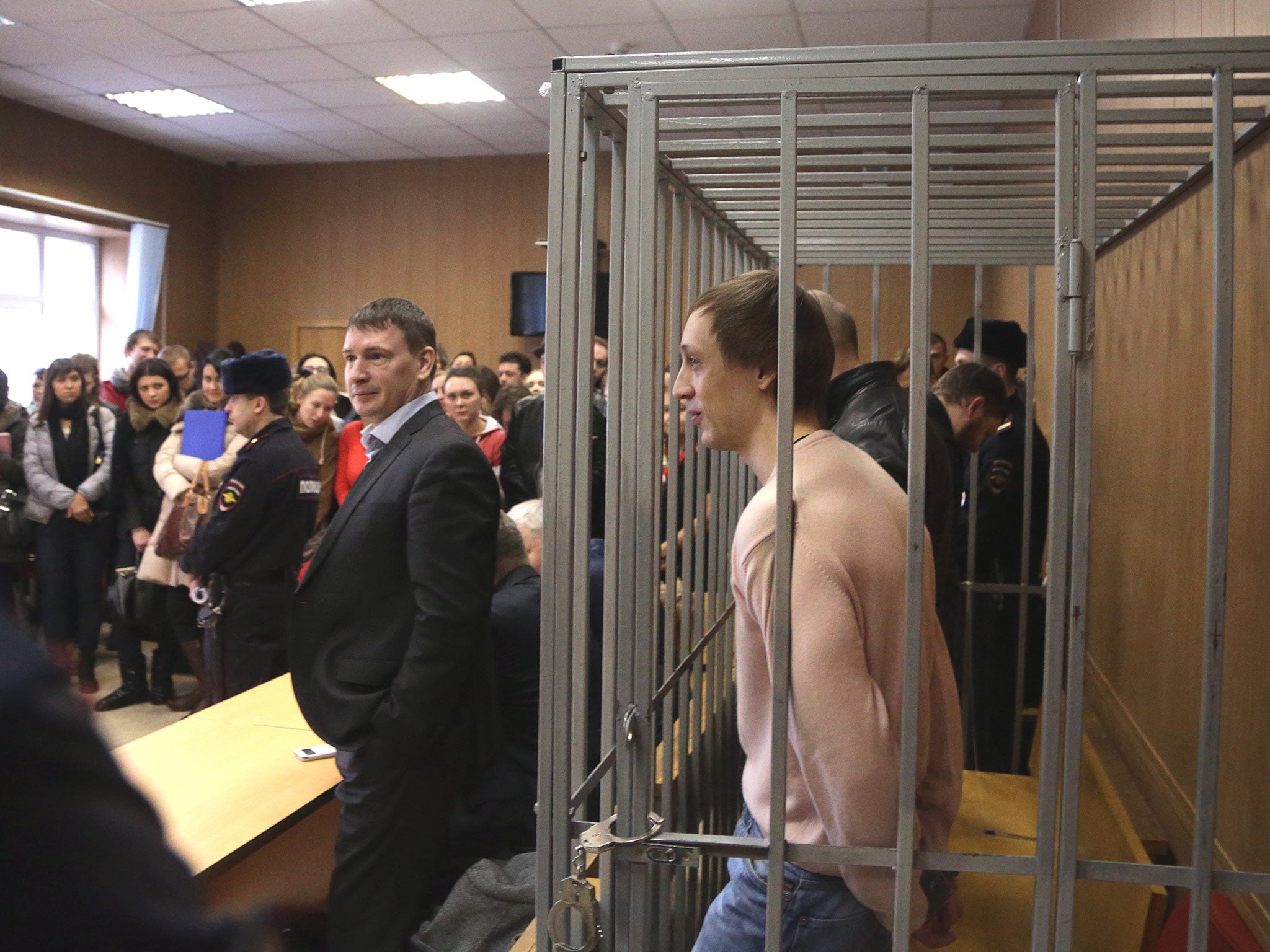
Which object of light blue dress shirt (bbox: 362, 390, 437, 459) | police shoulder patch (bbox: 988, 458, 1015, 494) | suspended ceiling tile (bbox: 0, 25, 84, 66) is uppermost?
suspended ceiling tile (bbox: 0, 25, 84, 66)

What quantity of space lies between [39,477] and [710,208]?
4201 mm

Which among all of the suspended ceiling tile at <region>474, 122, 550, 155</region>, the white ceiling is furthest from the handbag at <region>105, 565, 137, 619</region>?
the suspended ceiling tile at <region>474, 122, 550, 155</region>

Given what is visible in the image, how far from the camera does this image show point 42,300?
30.2 feet

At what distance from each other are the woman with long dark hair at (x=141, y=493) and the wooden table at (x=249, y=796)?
241 cm

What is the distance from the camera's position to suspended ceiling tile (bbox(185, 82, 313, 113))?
7738 millimetres

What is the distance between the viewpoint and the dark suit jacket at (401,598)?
212 centimetres

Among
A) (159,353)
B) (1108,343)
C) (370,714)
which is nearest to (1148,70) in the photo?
(370,714)

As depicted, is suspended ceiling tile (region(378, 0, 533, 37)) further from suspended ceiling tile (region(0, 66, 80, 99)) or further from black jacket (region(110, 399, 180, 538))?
suspended ceiling tile (region(0, 66, 80, 99))

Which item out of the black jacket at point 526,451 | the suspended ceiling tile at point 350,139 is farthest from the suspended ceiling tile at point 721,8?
the suspended ceiling tile at point 350,139

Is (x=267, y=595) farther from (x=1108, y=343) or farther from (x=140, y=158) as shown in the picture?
(x=140, y=158)

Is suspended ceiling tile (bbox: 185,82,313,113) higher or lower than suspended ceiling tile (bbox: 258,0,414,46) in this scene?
higher

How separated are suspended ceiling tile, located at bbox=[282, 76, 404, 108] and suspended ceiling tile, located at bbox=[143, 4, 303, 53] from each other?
0.76 meters

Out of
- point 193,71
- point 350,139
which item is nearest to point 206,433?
point 193,71

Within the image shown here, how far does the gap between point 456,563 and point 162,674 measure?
3.55 metres
